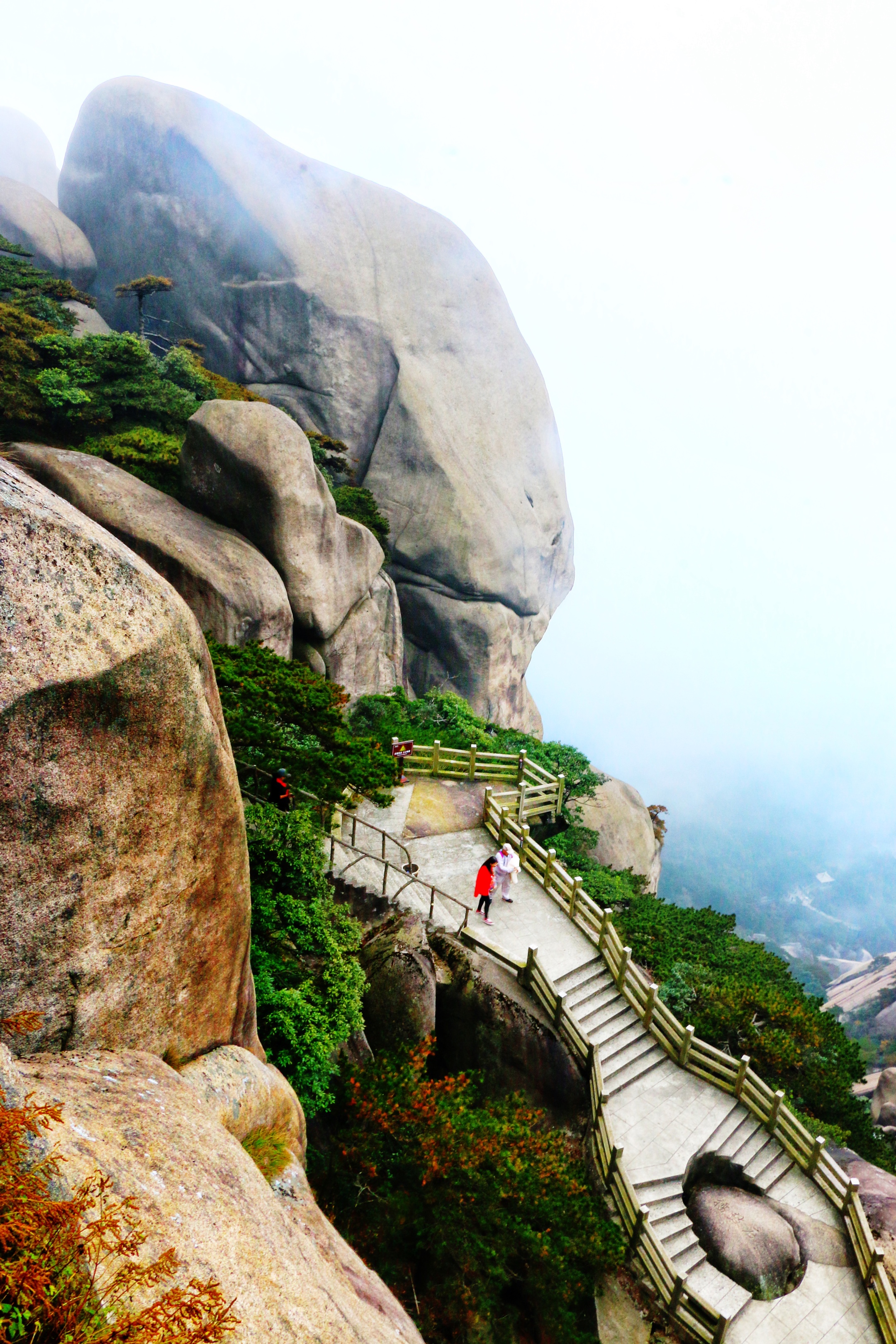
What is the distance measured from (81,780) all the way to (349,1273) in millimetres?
4148

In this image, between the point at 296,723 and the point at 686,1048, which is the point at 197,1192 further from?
the point at 686,1048

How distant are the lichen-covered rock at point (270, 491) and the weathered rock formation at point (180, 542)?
64 centimetres

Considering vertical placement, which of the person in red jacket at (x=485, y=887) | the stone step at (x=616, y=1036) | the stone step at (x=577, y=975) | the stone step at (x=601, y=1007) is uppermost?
the person in red jacket at (x=485, y=887)

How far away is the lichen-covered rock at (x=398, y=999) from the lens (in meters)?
10.8

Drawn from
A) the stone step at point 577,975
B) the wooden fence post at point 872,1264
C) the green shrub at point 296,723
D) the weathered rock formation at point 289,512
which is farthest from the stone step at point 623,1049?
the weathered rock formation at point 289,512

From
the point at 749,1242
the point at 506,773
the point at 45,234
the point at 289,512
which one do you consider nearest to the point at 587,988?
the point at 749,1242

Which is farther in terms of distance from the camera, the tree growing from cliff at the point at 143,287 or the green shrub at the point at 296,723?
the tree growing from cliff at the point at 143,287

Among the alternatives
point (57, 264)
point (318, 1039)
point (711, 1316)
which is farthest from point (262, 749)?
point (57, 264)

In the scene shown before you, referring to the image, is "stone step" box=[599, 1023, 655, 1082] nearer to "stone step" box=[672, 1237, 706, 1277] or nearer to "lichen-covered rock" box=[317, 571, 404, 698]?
"stone step" box=[672, 1237, 706, 1277]

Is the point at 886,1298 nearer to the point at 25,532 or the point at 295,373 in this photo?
the point at 25,532

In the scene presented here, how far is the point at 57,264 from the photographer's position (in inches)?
1258

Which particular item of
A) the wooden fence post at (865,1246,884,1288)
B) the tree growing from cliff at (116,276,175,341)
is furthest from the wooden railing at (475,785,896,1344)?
the tree growing from cliff at (116,276,175,341)

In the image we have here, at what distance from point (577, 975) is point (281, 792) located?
20.8 ft

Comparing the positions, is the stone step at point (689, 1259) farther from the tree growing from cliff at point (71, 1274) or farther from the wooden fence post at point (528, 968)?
the tree growing from cliff at point (71, 1274)
